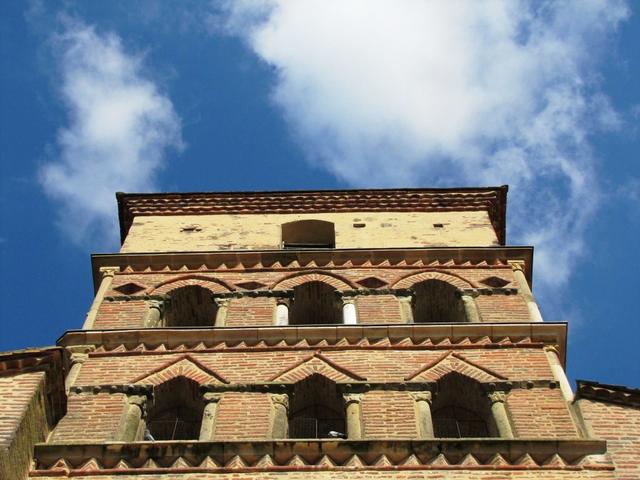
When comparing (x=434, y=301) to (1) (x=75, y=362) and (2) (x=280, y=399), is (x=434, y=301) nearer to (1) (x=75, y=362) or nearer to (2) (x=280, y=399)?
(2) (x=280, y=399)

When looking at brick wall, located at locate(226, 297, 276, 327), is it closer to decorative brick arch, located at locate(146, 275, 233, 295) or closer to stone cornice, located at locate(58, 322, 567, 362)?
decorative brick arch, located at locate(146, 275, 233, 295)

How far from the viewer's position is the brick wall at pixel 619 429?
44.7 ft

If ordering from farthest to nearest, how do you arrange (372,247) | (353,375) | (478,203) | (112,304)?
(478,203)
(372,247)
(112,304)
(353,375)

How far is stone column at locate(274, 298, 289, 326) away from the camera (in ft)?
59.2

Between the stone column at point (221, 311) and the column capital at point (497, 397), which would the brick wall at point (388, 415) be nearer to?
the column capital at point (497, 397)

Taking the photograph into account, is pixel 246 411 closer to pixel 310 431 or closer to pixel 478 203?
pixel 310 431

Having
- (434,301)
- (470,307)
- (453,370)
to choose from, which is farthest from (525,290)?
(453,370)

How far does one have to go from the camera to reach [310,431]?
50.1 feet

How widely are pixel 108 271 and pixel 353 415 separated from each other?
6.55m

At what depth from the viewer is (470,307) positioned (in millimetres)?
18453

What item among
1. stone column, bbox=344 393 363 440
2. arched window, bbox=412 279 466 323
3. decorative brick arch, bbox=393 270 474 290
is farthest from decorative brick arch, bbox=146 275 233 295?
stone column, bbox=344 393 363 440

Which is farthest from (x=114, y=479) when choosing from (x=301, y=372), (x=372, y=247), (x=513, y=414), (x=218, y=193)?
(x=218, y=193)

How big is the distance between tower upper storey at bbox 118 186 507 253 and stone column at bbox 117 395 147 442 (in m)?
6.26

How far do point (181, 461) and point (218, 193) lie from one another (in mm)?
10442
